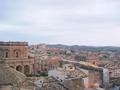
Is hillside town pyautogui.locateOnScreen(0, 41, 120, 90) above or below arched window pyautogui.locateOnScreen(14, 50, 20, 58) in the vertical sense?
below

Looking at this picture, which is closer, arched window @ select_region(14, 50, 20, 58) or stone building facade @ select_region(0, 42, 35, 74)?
stone building facade @ select_region(0, 42, 35, 74)

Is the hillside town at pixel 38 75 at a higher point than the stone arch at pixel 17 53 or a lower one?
lower

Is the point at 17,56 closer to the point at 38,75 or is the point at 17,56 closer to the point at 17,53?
the point at 17,53

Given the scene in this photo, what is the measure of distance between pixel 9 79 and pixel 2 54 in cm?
2196

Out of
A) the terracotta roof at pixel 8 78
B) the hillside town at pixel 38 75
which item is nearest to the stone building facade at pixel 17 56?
the hillside town at pixel 38 75

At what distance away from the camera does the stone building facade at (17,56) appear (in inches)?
1880

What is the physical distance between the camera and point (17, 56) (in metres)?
48.8

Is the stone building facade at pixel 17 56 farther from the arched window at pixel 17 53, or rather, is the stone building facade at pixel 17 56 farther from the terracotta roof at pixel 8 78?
the terracotta roof at pixel 8 78

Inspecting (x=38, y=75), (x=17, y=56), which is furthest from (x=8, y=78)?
(x=17, y=56)

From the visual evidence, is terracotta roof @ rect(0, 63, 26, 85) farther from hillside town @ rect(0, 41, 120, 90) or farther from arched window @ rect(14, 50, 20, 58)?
arched window @ rect(14, 50, 20, 58)

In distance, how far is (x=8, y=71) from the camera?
2772 cm

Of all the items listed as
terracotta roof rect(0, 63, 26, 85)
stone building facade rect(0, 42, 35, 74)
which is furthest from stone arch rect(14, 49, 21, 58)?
terracotta roof rect(0, 63, 26, 85)

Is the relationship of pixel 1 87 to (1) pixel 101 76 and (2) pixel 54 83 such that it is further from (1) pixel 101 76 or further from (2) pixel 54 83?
(1) pixel 101 76

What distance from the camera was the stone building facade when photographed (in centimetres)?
4775
